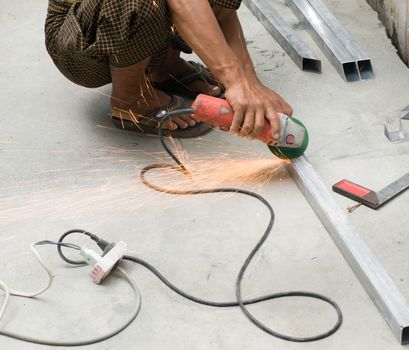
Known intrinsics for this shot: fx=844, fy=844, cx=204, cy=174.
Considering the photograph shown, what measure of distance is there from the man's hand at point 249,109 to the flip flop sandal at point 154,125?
1.93 ft

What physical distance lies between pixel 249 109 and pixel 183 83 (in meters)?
0.95

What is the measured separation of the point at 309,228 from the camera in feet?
10.8

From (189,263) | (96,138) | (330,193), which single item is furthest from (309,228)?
(96,138)

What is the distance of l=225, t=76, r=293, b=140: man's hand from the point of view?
335 cm

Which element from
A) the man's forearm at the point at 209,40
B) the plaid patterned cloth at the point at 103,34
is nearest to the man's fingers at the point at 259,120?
the man's forearm at the point at 209,40

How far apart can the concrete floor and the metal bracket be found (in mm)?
41

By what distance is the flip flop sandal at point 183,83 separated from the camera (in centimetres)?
423

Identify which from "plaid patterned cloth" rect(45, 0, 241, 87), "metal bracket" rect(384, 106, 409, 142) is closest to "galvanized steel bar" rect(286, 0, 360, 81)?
"metal bracket" rect(384, 106, 409, 142)

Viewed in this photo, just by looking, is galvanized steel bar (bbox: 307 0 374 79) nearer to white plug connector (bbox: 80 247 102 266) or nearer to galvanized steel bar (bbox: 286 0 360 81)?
galvanized steel bar (bbox: 286 0 360 81)

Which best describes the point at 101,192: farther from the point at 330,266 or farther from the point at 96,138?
the point at 330,266

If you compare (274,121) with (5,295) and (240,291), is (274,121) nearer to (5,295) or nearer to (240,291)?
(240,291)

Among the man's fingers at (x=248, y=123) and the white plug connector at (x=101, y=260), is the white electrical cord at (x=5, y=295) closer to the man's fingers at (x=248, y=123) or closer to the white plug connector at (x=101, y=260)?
the white plug connector at (x=101, y=260)

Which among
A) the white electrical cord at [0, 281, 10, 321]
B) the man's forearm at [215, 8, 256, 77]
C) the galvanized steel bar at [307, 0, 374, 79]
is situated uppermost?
the man's forearm at [215, 8, 256, 77]

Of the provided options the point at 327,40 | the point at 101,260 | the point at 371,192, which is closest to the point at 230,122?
the point at 371,192
